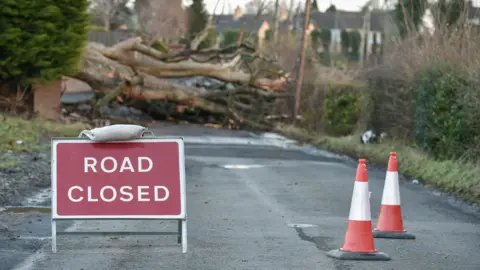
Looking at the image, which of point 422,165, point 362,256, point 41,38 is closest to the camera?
point 362,256

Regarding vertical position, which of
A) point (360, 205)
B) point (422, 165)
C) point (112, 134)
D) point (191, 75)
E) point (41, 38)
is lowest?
point (422, 165)

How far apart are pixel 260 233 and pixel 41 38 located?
18.4m

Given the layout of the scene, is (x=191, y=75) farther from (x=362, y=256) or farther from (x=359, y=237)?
(x=362, y=256)

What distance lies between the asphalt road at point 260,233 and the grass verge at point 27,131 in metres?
4.61

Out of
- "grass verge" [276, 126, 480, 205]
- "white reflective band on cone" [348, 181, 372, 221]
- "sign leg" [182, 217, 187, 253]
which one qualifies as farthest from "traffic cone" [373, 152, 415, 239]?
"grass verge" [276, 126, 480, 205]

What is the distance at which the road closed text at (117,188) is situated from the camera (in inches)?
354

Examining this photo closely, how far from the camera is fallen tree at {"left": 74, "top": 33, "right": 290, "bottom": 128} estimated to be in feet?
114

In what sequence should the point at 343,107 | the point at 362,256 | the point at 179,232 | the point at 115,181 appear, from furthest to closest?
the point at 343,107 → the point at 179,232 → the point at 115,181 → the point at 362,256

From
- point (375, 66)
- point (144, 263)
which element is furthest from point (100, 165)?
point (375, 66)

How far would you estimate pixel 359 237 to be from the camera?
8.80m

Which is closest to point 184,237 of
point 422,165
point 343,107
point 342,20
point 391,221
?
point 391,221

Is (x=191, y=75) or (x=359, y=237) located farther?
(x=191, y=75)

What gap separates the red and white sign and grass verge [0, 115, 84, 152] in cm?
1088

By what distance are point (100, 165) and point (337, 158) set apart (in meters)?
15.8
